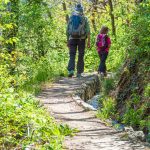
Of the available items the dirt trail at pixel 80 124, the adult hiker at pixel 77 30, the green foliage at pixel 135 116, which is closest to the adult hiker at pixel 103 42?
the adult hiker at pixel 77 30

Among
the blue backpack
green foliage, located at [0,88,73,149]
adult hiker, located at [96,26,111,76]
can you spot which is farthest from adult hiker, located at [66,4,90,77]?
green foliage, located at [0,88,73,149]

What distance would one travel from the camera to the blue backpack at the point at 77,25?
15492 mm

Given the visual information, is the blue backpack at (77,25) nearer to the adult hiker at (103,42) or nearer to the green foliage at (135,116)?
the adult hiker at (103,42)

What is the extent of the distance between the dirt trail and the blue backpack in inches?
79.2

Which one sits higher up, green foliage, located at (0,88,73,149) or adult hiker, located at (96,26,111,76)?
adult hiker, located at (96,26,111,76)

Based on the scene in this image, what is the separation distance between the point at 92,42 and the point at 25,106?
20076mm

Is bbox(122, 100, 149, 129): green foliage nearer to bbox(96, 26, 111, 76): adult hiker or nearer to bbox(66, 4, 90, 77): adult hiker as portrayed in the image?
bbox(66, 4, 90, 77): adult hiker

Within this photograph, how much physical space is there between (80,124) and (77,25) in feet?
22.7

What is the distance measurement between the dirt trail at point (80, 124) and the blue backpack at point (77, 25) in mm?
2012

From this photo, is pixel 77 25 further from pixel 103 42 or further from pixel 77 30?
pixel 103 42

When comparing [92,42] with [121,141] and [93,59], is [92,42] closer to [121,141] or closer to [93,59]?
[93,59]

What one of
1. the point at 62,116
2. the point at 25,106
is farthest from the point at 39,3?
the point at 25,106

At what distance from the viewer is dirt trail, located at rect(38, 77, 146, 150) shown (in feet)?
23.9

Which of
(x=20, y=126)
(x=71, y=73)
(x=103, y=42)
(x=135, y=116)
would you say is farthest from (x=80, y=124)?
(x=71, y=73)
